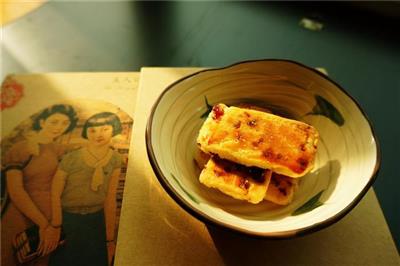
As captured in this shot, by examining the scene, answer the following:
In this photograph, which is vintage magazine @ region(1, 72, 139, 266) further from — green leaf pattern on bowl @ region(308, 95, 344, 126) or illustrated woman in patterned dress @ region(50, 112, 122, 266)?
green leaf pattern on bowl @ region(308, 95, 344, 126)

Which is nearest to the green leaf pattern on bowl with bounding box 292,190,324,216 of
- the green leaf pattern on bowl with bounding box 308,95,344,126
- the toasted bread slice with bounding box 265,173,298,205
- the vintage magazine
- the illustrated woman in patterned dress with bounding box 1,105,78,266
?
the toasted bread slice with bounding box 265,173,298,205

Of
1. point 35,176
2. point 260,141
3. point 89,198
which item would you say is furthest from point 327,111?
point 35,176

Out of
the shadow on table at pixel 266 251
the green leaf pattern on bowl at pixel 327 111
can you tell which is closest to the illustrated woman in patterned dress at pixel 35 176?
the shadow on table at pixel 266 251

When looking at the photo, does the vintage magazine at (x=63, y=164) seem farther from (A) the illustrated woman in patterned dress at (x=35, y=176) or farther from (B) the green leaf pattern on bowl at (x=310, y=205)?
(B) the green leaf pattern on bowl at (x=310, y=205)

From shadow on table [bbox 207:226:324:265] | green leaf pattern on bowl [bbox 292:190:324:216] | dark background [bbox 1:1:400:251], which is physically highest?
dark background [bbox 1:1:400:251]

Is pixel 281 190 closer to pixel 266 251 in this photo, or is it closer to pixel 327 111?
pixel 266 251
